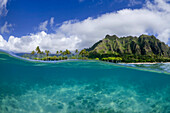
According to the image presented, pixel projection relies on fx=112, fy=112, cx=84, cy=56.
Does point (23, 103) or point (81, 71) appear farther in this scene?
point (81, 71)

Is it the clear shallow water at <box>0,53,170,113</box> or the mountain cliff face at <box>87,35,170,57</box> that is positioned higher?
the mountain cliff face at <box>87,35,170,57</box>

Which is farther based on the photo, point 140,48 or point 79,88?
point 140,48

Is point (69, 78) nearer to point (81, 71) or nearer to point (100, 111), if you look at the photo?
point (81, 71)

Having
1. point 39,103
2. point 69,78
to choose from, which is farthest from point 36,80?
point 39,103

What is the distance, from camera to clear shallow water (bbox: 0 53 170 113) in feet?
32.8

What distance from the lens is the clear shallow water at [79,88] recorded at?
9984 millimetres

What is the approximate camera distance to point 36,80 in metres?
14.9

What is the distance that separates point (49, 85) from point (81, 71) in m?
4.70

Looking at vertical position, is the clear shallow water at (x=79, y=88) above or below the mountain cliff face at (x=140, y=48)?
below

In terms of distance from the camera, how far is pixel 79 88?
12383 millimetres

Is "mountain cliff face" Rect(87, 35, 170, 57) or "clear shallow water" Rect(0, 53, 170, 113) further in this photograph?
"mountain cliff face" Rect(87, 35, 170, 57)

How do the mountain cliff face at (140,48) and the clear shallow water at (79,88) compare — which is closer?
the clear shallow water at (79,88)

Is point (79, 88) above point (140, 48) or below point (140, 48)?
below

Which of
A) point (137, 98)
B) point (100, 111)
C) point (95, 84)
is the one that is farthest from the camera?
point (95, 84)
